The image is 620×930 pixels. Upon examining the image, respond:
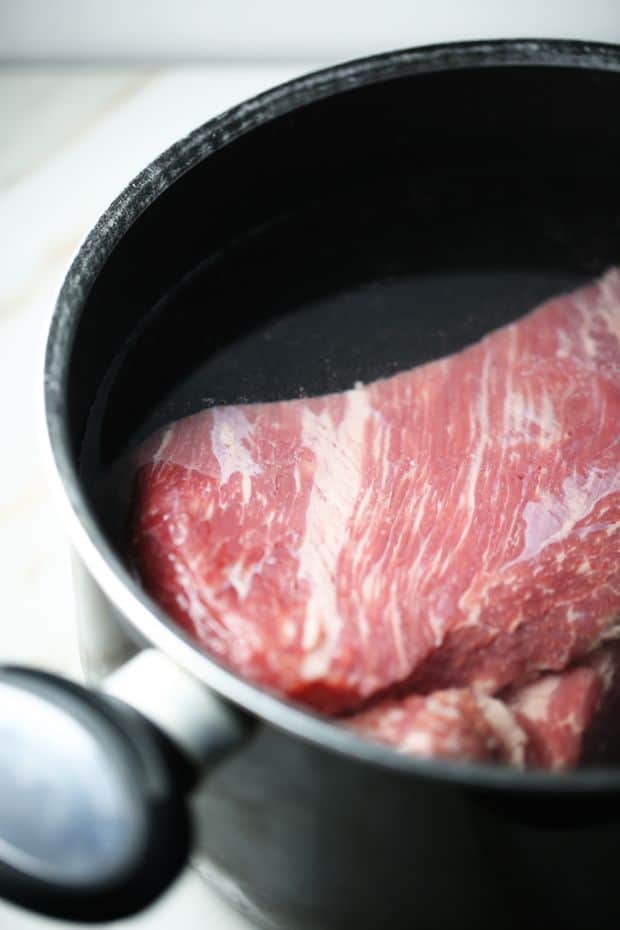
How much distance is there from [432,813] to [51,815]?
0.24m

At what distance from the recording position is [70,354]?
36.9 inches

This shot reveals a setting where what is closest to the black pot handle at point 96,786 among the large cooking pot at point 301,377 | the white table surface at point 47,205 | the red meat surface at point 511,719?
the large cooking pot at point 301,377

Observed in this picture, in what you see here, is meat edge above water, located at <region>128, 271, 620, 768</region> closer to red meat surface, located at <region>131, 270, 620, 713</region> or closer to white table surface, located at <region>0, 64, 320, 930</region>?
red meat surface, located at <region>131, 270, 620, 713</region>

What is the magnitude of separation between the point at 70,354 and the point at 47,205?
28.0 inches

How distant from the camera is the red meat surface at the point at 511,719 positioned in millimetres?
905

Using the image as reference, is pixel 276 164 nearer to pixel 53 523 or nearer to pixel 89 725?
pixel 53 523

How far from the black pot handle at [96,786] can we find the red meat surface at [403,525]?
0.19 metres

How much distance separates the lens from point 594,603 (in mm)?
1071

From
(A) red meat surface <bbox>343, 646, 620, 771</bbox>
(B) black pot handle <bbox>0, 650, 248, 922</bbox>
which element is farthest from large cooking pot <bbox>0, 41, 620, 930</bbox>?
(A) red meat surface <bbox>343, 646, 620, 771</bbox>

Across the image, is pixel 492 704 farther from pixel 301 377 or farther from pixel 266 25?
pixel 266 25

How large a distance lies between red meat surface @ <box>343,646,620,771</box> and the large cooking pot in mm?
110

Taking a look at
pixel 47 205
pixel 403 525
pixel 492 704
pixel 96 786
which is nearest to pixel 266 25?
pixel 47 205

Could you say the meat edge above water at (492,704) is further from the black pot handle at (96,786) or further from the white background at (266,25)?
the white background at (266,25)

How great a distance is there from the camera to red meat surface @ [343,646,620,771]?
905 mm
